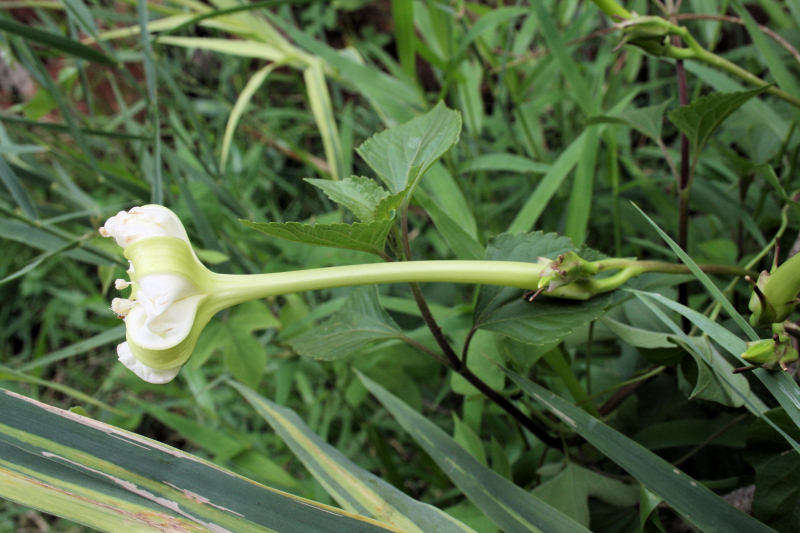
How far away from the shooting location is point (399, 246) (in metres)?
0.45

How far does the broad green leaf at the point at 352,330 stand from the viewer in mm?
454

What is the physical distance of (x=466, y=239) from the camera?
0.59m

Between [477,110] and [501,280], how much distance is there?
704mm

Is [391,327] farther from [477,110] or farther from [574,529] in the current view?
[477,110]

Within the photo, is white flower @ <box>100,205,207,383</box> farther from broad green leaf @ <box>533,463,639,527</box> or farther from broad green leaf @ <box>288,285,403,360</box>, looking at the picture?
broad green leaf @ <box>533,463,639,527</box>

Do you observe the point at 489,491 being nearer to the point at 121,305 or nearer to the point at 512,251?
the point at 512,251

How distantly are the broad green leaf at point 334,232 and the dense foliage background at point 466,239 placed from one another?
5cm

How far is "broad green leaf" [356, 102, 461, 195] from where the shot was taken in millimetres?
424

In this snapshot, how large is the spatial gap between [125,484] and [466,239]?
39 centimetres

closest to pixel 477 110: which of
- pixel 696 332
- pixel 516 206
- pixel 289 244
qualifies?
pixel 516 206

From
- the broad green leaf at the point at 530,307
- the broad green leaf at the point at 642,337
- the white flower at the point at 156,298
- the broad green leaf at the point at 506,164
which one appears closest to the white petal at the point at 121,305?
the white flower at the point at 156,298

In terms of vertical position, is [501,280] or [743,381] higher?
[501,280]

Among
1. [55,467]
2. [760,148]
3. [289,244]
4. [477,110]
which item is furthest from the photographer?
[477,110]

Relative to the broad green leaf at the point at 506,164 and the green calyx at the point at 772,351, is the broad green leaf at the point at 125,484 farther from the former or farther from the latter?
the broad green leaf at the point at 506,164
